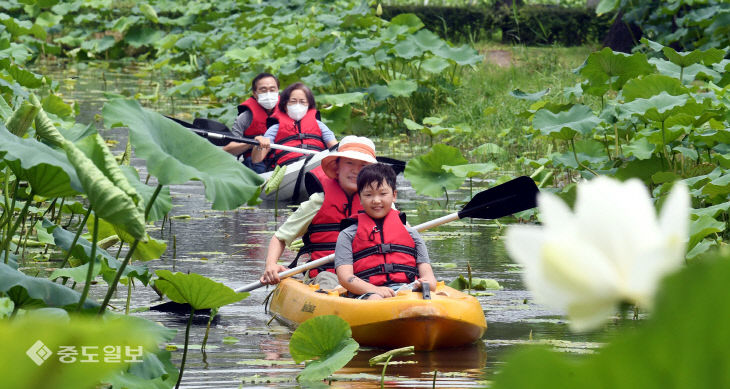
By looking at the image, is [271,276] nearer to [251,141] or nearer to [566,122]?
[566,122]

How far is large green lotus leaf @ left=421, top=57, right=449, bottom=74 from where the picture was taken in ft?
35.7

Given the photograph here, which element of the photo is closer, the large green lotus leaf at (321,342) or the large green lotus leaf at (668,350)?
the large green lotus leaf at (668,350)

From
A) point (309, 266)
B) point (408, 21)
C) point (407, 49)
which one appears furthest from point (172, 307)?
point (408, 21)

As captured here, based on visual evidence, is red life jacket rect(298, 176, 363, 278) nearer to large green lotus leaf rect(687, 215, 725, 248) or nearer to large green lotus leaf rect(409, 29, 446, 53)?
large green lotus leaf rect(687, 215, 725, 248)

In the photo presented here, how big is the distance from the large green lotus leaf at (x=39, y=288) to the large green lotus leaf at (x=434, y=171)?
4843 millimetres

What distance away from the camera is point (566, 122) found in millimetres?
6039

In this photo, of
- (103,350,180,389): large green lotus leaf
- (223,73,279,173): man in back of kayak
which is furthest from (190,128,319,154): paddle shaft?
(103,350,180,389): large green lotus leaf

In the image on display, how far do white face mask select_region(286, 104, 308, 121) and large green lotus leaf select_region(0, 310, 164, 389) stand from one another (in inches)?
308

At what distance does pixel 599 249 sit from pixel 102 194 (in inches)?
57.5

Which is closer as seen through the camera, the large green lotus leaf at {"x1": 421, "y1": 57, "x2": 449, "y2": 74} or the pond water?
the pond water

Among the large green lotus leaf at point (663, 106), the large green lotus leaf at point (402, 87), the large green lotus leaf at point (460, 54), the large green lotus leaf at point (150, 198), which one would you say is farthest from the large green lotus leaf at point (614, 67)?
the large green lotus leaf at point (460, 54)

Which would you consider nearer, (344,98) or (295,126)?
(295,126)

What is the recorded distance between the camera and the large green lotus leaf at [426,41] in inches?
431

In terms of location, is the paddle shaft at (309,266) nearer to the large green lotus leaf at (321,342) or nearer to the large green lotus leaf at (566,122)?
the large green lotus leaf at (566,122)
